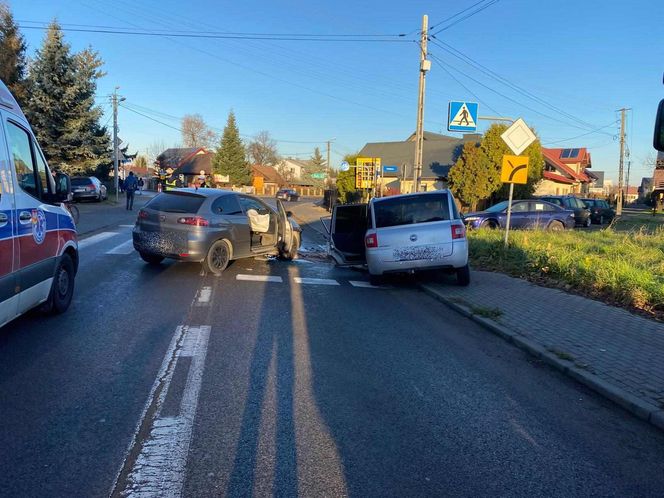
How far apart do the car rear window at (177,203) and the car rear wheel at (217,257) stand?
0.83 m

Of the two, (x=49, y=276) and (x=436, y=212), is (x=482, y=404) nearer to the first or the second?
(x=49, y=276)

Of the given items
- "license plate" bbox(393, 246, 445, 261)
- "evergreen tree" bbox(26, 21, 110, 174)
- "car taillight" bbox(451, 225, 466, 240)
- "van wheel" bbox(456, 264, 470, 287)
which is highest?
"evergreen tree" bbox(26, 21, 110, 174)

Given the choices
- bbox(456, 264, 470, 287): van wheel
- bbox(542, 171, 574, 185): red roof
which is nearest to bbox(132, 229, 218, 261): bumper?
bbox(456, 264, 470, 287): van wheel

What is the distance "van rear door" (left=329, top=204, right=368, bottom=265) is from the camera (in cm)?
1225

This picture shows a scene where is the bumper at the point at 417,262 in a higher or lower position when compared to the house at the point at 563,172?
lower

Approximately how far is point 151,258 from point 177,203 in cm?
142

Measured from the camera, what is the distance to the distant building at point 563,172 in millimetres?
50375

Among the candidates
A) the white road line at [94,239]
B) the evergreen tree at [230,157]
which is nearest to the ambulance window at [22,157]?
the white road line at [94,239]

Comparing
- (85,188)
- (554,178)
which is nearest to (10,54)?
(85,188)

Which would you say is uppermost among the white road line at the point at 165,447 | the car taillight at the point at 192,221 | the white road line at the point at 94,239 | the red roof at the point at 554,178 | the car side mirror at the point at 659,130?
the red roof at the point at 554,178

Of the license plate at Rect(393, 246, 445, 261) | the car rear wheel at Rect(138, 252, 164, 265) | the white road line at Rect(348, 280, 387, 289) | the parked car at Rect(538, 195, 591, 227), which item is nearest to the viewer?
the license plate at Rect(393, 246, 445, 261)

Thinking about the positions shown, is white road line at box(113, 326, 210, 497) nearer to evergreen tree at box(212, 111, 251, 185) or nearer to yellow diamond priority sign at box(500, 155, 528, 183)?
yellow diamond priority sign at box(500, 155, 528, 183)

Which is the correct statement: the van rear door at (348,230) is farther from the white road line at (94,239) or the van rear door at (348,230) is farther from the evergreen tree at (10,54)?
the evergreen tree at (10,54)

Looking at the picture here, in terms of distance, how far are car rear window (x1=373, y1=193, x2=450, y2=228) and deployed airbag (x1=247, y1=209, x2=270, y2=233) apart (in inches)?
117
